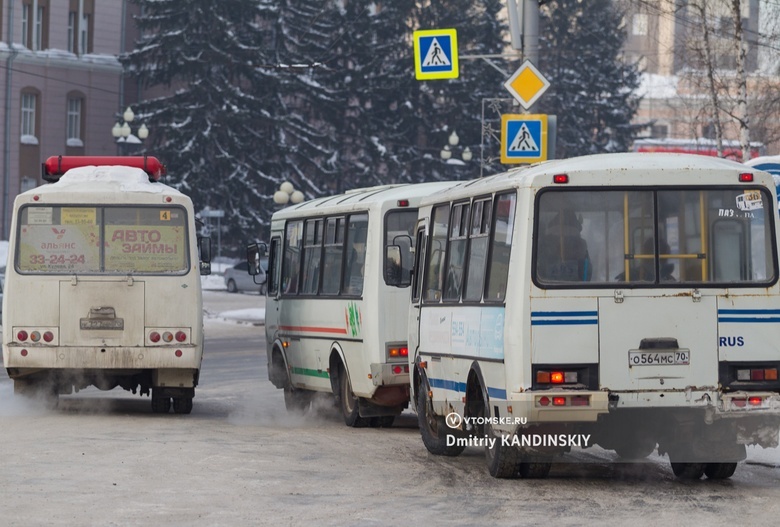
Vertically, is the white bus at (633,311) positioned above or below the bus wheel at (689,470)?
above

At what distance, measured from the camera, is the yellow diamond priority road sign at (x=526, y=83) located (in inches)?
773

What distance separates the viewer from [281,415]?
19.1 meters

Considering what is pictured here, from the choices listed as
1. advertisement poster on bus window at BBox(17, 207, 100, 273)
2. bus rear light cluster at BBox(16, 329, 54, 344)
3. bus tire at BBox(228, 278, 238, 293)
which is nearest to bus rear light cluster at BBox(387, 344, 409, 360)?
advertisement poster on bus window at BBox(17, 207, 100, 273)

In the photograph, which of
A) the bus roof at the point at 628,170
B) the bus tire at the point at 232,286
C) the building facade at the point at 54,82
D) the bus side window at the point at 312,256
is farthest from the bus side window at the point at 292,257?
the building facade at the point at 54,82

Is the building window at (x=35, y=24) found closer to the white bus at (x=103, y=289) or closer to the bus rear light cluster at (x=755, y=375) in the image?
the white bus at (x=103, y=289)

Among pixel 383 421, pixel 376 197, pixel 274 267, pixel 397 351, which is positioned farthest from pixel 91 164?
pixel 397 351

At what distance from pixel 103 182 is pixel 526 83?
210 inches

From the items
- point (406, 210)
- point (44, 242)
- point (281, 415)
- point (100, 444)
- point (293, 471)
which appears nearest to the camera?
point (293, 471)

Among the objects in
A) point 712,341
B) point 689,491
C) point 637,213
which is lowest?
point 689,491

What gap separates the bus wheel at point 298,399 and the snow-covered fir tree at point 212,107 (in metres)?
47.3

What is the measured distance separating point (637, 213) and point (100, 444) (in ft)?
17.2

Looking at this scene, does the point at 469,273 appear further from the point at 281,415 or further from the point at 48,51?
the point at 48,51

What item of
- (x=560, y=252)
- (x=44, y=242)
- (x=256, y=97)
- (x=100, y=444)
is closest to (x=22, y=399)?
(x=44, y=242)

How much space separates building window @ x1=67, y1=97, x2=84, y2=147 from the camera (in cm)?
7362
